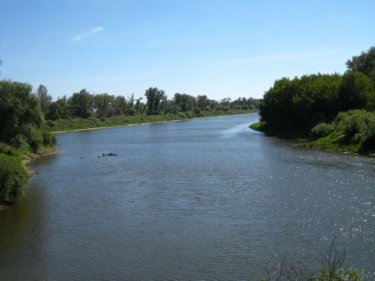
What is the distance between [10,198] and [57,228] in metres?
6.99

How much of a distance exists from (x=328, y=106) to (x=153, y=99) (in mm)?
124858

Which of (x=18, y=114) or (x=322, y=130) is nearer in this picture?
(x=18, y=114)

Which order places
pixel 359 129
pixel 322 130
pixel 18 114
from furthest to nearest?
pixel 322 130
pixel 18 114
pixel 359 129

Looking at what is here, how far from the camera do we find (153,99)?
193m

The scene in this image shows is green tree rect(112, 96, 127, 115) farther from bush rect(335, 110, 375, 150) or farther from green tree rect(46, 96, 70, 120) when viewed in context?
bush rect(335, 110, 375, 150)

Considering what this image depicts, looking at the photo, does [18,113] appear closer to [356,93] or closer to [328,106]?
[328,106]

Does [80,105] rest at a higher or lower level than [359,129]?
higher

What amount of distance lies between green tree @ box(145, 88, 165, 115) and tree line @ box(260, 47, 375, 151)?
94.3 meters

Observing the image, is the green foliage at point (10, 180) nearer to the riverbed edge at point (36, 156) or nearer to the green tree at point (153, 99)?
the riverbed edge at point (36, 156)

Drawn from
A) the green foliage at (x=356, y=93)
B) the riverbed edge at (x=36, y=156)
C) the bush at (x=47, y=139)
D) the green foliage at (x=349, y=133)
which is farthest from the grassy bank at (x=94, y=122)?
the green foliage at (x=349, y=133)

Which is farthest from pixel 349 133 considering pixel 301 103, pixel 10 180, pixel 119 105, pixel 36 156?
pixel 119 105

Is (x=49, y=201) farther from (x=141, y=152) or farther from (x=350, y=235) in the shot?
(x=141, y=152)

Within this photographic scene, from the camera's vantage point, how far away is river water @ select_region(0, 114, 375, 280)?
18.4 metres

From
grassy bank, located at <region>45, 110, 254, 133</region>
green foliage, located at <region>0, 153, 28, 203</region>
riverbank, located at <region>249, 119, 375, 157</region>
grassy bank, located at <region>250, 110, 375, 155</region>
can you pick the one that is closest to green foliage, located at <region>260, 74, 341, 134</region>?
riverbank, located at <region>249, 119, 375, 157</region>
